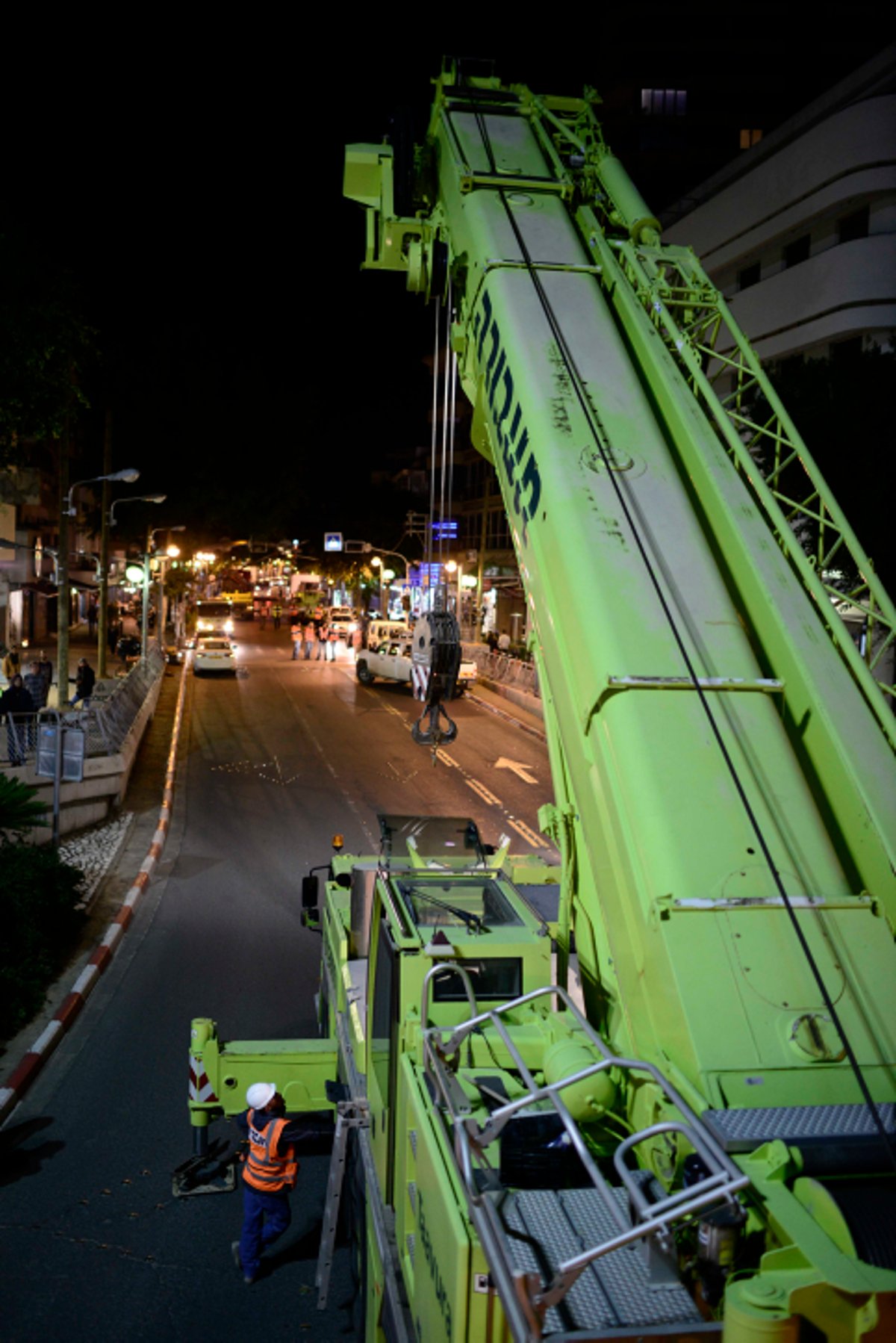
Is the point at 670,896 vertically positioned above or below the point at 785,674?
below

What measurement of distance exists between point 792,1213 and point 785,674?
2514 mm

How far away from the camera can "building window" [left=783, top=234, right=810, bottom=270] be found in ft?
101

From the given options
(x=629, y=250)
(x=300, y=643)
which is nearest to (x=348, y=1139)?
(x=629, y=250)

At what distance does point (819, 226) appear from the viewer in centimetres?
2983

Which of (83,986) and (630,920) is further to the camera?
(83,986)

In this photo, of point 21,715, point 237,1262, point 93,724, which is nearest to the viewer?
point 237,1262

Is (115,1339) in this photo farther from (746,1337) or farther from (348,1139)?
(746,1337)

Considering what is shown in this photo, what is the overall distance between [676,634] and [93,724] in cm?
1735

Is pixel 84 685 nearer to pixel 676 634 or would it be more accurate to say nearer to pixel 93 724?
pixel 93 724

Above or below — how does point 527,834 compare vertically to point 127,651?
below

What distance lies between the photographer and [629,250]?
6.60 metres

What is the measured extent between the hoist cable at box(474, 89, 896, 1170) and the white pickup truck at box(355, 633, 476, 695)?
3039 cm

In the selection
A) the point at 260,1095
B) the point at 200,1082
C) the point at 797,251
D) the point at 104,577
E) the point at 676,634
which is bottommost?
the point at 200,1082

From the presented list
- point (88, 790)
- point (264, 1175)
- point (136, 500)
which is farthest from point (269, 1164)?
point (136, 500)
